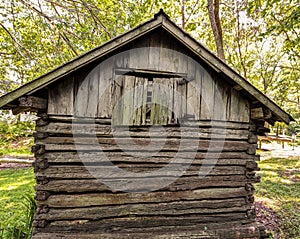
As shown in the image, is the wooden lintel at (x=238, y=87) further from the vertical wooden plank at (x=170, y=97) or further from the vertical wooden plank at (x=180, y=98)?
the vertical wooden plank at (x=170, y=97)

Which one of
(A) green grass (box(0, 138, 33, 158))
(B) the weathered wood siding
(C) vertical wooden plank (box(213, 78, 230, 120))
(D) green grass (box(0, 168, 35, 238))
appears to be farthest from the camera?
(A) green grass (box(0, 138, 33, 158))

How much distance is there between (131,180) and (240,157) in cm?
261

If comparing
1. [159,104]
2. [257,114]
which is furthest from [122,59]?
[257,114]

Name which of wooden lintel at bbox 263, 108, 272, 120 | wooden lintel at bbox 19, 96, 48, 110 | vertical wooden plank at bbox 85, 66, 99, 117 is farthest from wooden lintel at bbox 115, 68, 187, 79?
wooden lintel at bbox 263, 108, 272, 120

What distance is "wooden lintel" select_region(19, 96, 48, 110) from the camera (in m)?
4.05

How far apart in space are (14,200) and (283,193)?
11.5 meters

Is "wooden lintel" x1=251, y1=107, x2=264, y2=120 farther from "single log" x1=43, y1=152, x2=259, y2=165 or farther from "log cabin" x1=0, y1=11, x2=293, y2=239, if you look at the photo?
"single log" x1=43, y1=152, x2=259, y2=165

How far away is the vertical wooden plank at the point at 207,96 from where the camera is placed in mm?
4961

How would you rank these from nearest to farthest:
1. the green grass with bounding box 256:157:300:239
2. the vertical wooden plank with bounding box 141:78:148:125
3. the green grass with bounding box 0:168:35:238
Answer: the vertical wooden plank with bounding box 141:78:148:125 → the green grass with bounding box 0:168:35:238 → the green grass with bounding box 256:157:300:239

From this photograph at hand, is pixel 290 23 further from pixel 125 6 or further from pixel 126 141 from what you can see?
pixel 126 141

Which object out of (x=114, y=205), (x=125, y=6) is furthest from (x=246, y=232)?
(x=125, y=6)

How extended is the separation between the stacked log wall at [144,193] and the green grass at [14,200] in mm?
2040

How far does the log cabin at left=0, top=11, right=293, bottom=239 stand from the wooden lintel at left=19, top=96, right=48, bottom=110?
18 millimetres

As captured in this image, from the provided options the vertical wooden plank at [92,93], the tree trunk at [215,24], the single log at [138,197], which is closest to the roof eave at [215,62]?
the vertical wooden plank at [92,93]
